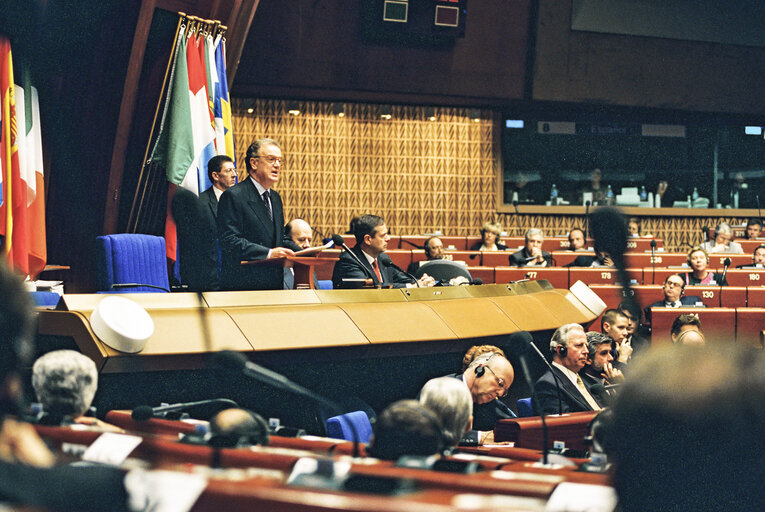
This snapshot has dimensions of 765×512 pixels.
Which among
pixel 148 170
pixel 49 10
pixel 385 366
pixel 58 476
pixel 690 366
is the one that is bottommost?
pixel 385 366

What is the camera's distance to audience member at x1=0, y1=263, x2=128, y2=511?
36.0 inches

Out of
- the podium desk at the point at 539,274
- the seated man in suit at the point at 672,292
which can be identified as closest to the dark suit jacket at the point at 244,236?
the seated man in suit at the point at 672,292

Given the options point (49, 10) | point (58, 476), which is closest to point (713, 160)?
point (49, 10)

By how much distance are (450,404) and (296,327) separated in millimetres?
1577

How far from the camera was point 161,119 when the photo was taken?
19.5 ft

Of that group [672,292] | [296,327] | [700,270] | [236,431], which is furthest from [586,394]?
[700,270]

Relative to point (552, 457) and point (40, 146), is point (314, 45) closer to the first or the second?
point (40, 146)

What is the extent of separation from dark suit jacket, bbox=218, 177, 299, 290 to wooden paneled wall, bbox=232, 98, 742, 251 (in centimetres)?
608

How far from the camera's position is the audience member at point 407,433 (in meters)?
1.16

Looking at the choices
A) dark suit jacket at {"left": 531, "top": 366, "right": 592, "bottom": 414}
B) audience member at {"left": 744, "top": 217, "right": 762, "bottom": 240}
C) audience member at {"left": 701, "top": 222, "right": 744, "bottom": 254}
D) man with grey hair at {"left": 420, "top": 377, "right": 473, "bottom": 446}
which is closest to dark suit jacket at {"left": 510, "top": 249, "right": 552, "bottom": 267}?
audience member at {"left": 701, "top": 222, "right": 744, "bottom": 254}

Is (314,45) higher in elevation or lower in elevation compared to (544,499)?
higher

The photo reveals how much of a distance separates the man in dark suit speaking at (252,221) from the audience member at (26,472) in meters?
2.46

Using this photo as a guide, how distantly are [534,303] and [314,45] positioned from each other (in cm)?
586

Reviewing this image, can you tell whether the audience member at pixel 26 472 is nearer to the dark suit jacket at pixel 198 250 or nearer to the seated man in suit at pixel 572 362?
the dark suit jacket at pixel 198 250
